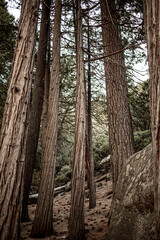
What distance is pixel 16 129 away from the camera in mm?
2545

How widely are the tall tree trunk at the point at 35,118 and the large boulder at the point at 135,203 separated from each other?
356 centimetres

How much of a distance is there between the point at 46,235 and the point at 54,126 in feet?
9.02

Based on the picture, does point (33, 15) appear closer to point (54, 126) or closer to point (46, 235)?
point (54, 126)

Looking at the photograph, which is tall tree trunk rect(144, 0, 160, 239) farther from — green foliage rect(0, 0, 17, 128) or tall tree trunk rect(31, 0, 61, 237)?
green foliage rect(0, 0, 17, 128)

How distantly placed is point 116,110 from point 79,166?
71.4 inches

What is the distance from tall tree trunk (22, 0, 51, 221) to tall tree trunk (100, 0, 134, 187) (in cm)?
253

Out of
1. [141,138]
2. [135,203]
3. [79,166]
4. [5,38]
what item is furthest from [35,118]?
[141,138]

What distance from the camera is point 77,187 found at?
3.71 m

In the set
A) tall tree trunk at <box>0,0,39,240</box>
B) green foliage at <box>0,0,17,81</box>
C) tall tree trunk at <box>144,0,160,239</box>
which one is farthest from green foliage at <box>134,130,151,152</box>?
tall tree trunk at <box>144,0,160,239</box>

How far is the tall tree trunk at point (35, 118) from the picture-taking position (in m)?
5.41

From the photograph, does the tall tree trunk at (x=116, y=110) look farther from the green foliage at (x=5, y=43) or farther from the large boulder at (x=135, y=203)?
the green foliage at (x=5, y=43)

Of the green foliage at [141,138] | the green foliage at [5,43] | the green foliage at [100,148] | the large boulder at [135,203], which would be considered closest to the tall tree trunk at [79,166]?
the large boulder at [135,203]

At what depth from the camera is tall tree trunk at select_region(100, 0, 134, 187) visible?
4.04m

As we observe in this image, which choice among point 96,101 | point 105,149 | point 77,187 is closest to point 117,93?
point 77,187
